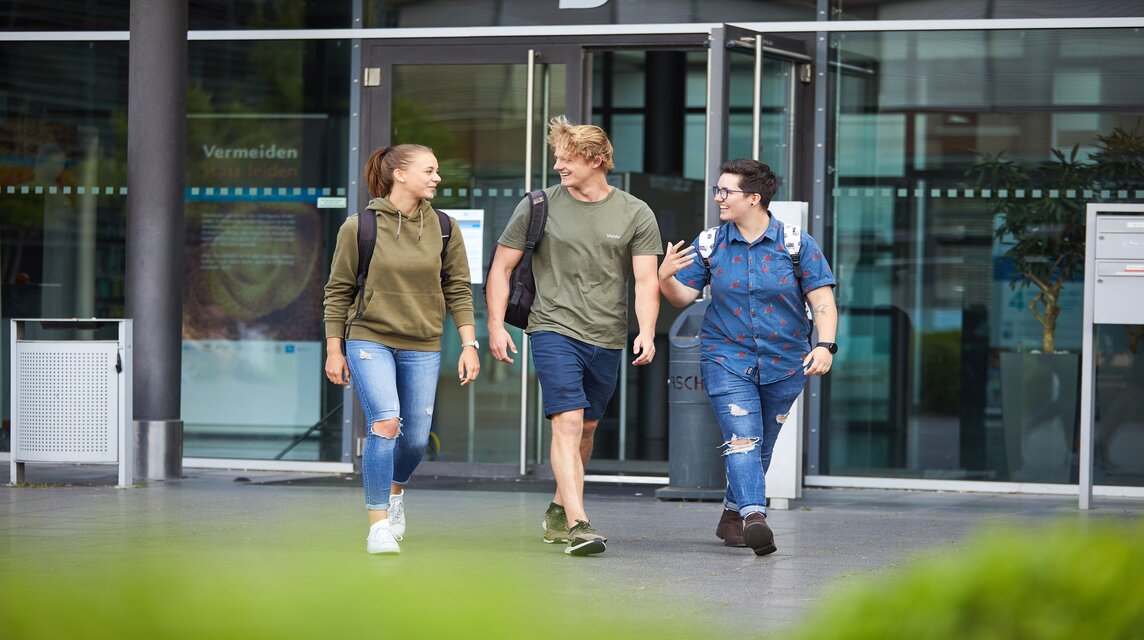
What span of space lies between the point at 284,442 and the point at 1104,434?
17.9ft

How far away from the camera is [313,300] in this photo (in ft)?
37.0

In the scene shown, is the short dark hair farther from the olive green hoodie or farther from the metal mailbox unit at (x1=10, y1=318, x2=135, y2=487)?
the metal mailbox unit at (x1=10, y1=318, x2=135, y2=487)

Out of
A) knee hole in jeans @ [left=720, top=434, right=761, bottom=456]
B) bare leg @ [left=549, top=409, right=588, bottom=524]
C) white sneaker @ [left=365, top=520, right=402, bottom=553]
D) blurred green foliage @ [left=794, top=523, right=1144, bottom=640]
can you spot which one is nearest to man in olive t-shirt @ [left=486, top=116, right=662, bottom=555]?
bare leg @ [left=549, top=409, right=588, bottom=524]

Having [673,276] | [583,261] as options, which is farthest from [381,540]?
[673,276]

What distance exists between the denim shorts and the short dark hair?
91 cm

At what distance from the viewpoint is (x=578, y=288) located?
6.95 metres

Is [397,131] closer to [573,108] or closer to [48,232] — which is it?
[573,108]

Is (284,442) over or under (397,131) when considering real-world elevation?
under

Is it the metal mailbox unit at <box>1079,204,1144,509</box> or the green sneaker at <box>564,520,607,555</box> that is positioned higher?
the metal mailbox unit at <box>1079,204,1144,509</box>

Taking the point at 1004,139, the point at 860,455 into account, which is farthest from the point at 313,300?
the point at 1004,139

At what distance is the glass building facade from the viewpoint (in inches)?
399

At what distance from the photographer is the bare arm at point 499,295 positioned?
698cm

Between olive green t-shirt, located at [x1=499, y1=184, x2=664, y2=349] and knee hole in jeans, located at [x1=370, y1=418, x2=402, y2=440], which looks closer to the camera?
knee hole in jeans, located at [x1=370, y1=418, x2=402, y2=440]

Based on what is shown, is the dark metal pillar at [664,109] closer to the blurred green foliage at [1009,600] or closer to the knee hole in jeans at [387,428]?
the knee hole in jeans at [387,428]
